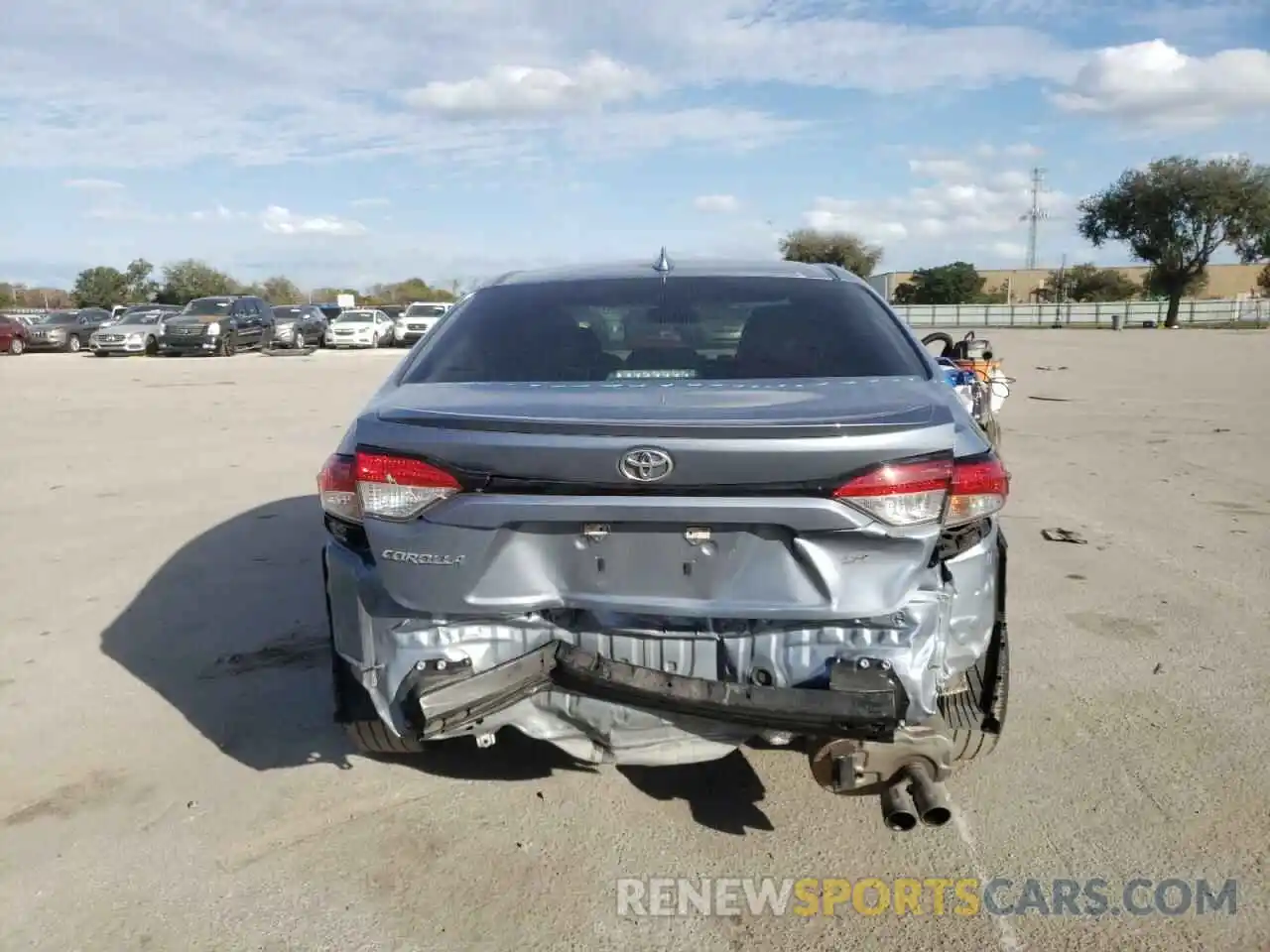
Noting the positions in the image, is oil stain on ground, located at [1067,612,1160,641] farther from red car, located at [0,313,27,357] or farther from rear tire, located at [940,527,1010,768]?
red car, located at [0,313,27,357]

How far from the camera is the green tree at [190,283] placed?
85.5 m

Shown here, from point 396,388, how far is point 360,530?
572mm

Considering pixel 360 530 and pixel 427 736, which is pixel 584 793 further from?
pixel 360 530

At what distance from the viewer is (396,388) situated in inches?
132

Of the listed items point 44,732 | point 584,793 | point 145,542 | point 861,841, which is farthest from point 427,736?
point 145,542

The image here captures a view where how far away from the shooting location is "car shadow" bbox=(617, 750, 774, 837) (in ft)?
10.9

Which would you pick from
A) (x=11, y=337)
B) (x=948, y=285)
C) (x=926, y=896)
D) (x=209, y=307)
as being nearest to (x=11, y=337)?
(x=11, y=337)

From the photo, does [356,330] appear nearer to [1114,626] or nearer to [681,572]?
[1114,626]

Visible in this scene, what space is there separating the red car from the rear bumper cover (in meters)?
38.3

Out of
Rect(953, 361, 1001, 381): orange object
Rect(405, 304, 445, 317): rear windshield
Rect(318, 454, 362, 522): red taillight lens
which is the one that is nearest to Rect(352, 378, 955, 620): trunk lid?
Rect(318, 454, 362, 522): red taillight lens

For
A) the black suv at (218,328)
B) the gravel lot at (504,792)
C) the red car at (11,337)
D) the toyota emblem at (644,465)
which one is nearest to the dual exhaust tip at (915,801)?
the gravel lot at (504,792)

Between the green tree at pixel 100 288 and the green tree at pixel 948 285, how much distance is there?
66.1 metres

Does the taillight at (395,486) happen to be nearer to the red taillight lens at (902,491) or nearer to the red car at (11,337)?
the red taillight lens at (902,491)

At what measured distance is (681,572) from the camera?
2.75 meters
